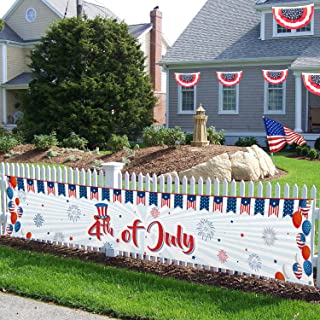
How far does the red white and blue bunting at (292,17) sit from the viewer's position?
20.6 m

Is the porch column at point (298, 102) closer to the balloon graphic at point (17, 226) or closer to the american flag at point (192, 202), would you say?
the balloon graphic at point (17, 226)

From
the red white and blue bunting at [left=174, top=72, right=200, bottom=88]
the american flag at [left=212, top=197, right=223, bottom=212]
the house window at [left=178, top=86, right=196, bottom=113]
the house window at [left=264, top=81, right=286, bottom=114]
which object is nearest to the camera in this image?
the american flag at [left=212, top=197, right=223, bottom=212]

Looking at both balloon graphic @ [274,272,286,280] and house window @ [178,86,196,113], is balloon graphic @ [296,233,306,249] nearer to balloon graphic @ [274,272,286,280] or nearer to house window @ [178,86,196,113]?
balloon graphic @ [274,272,286,280]

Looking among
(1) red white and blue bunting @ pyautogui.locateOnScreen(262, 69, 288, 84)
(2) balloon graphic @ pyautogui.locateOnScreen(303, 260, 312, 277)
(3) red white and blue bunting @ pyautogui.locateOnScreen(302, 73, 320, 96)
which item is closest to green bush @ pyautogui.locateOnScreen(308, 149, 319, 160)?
(3) red white and blue bunting @ pyautogui.locateOnScreen(302, 73, 320, 96)

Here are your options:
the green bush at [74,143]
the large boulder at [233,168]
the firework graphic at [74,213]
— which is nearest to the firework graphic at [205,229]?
the firework graphic at [74,213]

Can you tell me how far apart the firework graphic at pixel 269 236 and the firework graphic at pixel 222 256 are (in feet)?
1.49

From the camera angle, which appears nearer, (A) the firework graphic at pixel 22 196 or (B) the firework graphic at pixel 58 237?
(B) the firework graphic at pixel 58 237

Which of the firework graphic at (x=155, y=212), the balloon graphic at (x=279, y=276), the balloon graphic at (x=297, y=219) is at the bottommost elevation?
the balloon graphic at (x=279, y=276)

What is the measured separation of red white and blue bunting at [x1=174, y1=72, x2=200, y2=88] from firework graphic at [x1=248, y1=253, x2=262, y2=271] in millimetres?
17757

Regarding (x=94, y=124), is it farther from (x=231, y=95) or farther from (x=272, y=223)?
(x=272, y=223)

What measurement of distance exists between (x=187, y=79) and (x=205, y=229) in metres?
17.8

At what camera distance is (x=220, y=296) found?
15.7 feet

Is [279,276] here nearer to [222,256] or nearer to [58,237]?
[222,256]

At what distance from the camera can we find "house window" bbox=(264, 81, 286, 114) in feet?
70.3
